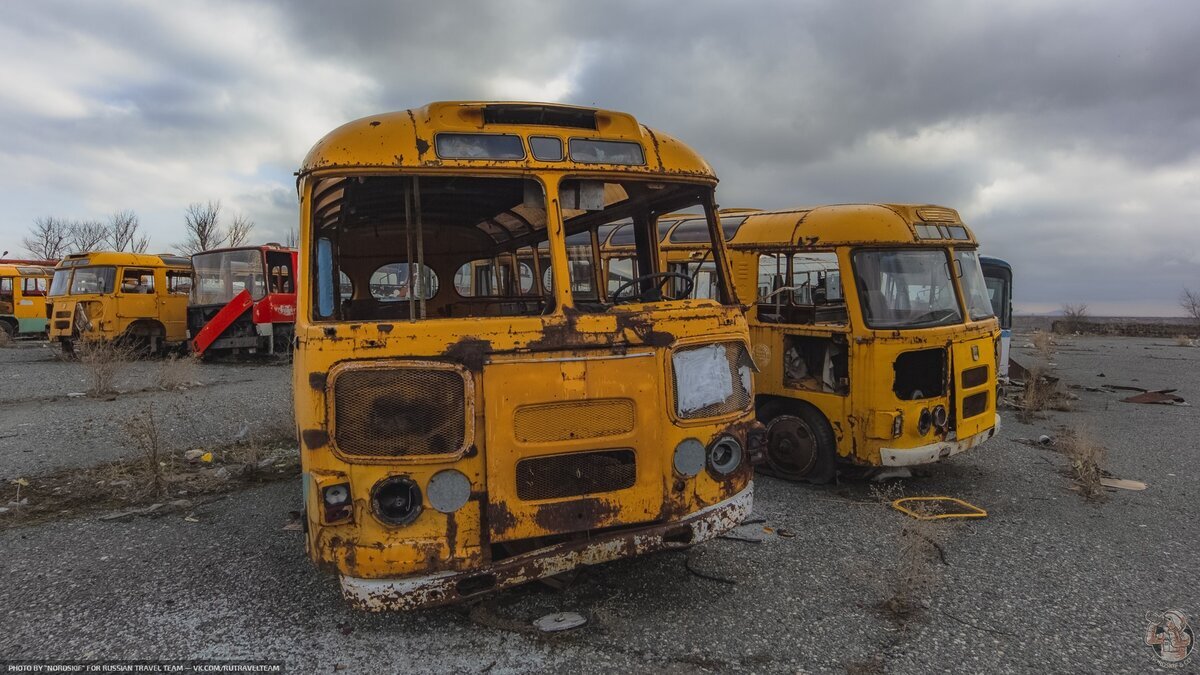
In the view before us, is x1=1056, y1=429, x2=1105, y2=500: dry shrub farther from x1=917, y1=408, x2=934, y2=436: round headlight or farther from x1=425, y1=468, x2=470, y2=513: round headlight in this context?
x1=425, y1=468, x2=470, y2=513: round headlight

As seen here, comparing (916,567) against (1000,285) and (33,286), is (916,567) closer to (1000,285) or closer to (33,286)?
(1000,285)

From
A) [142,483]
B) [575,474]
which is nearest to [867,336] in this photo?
[575,474]

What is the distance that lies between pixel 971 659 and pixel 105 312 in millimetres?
18387

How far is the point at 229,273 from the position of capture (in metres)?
15.4

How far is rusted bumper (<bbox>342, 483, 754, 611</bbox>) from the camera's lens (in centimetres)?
294

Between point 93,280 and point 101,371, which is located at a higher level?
point 93,280

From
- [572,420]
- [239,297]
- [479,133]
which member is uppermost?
[479,133]

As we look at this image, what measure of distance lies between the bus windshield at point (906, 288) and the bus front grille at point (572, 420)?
3075 millimetres

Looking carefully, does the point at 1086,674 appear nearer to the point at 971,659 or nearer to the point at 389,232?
the point at 971,659

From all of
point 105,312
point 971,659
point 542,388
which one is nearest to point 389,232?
point 542,388

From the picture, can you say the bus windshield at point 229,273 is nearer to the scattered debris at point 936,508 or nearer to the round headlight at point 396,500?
the round headlight at point 396,500

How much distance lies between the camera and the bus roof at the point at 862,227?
18.6 ft

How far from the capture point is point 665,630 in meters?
3.35

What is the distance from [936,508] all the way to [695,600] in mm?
2668
